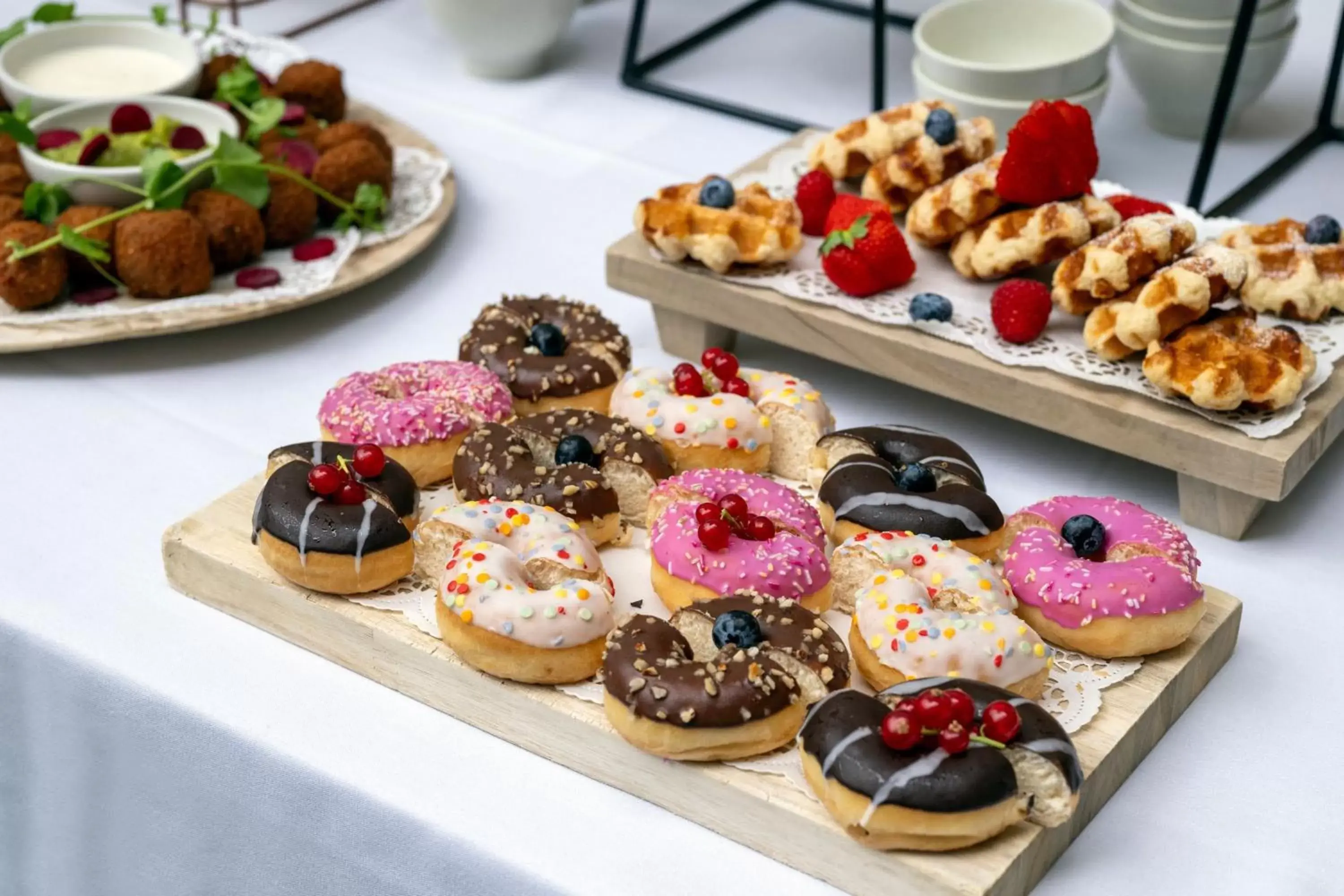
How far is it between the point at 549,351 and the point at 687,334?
242 millimetres

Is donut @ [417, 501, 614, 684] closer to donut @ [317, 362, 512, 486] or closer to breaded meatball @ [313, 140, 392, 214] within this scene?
donut @ [317, 362, 512, 486]

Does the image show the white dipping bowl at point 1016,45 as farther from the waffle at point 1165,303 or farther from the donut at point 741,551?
the donut at point 741,551

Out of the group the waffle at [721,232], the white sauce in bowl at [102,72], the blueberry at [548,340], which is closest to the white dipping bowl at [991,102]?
the waffle at [721,232]

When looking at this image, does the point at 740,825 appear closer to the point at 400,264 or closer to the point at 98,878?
the point at 98,878

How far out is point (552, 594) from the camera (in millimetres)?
1485

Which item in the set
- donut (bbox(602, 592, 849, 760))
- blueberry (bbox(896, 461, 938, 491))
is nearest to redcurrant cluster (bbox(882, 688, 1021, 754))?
donut (bbox(602, 592, 849, 760))

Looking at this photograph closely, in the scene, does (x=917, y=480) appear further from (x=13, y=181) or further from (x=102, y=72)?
(x=102, y=72)

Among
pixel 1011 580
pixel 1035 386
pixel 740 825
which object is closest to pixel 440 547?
pixel 740 825

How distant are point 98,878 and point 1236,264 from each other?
138 cm

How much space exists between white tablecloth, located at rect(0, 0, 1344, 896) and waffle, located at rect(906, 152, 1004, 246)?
0.67ft

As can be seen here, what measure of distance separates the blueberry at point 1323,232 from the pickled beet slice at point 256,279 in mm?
1281

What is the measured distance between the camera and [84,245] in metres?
2.04

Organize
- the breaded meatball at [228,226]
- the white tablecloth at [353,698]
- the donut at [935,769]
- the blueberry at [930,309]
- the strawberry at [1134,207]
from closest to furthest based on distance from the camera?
the donut at [935,769]
the white tablecloth at [353,698]
the blueberry at [930,309]
the strawberry at [1134,207]
the breaded meatball at [228,226]

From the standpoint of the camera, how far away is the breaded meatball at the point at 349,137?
2.33 metres
